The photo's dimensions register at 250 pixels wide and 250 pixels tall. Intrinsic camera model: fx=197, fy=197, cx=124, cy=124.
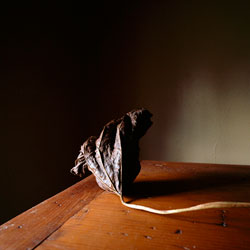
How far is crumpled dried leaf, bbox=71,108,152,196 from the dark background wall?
836mm

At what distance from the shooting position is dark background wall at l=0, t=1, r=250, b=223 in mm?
1318

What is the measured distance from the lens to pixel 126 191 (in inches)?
23.5

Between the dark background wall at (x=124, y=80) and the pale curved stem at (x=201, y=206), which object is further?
the dark background wall at (x=124, y=80)

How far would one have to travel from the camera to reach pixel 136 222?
0.43 m

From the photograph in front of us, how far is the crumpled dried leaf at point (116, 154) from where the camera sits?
56 centimetres

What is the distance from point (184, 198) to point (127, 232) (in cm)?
23

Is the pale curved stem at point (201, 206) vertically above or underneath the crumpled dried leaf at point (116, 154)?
underneath

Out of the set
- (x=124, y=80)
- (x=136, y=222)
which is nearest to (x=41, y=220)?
(x=136, y=222)

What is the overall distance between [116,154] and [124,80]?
1.55 m

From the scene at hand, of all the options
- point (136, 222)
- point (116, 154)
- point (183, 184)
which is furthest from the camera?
point (183, 184)

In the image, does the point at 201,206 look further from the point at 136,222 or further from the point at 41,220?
the point at 41,220

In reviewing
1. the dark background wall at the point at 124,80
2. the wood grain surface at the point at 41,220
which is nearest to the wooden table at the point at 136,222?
the wood grain surface at the point at 41,220

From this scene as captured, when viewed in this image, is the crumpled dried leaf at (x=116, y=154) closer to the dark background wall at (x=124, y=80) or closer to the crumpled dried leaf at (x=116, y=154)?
the crumpled dried leaf at (x=116, y=154)

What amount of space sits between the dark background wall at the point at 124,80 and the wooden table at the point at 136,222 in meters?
0.87
